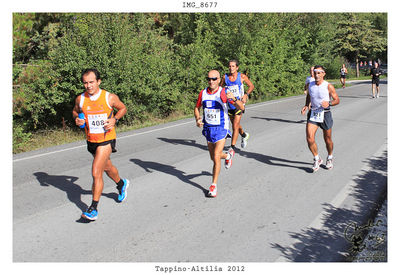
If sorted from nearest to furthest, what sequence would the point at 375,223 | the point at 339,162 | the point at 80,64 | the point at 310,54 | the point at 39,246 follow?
the point at 39,246 < the point at 375,223 < the point at 339,162 < the point at 80,64 < the point at 310,54

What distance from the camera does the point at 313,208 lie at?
5.57 m

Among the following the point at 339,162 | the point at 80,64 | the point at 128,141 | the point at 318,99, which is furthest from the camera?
the point at 80,64

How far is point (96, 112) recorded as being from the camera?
17.8 ft

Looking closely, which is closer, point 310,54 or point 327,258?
point 327,258

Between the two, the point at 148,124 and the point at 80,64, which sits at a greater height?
the point at 80,64

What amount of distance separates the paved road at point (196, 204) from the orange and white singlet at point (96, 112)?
3.77ft

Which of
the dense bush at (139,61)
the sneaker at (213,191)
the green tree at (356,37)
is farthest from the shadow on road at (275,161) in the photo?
the green tree at (356,37)

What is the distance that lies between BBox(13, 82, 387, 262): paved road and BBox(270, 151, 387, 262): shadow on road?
0.5 inches

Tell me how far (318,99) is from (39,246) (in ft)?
17.8

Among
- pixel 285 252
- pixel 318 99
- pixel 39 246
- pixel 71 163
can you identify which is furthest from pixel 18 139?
pixel 285 252

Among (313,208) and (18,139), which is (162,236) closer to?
(313,208)

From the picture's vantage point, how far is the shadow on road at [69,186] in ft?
20.0

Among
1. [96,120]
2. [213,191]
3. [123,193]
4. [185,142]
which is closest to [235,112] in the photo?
[185,142]

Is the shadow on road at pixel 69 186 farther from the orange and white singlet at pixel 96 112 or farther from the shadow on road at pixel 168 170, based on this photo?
the shadow on road at pixel 168 170
